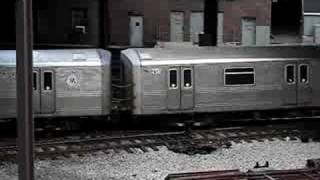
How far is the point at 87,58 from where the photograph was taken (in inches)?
711

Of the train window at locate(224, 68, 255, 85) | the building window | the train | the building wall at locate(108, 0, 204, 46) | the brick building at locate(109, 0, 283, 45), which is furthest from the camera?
the brick building at locate(109, 0, 283, 45)

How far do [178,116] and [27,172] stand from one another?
11075 mm

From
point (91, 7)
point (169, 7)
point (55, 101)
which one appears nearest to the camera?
point (55, 101)

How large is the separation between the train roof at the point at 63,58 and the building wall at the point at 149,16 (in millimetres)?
20235

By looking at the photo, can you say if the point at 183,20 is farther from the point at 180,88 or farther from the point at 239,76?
the point at 180,88

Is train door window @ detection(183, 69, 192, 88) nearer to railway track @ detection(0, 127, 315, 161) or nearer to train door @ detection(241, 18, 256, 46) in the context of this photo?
railway track @ detection(0, 127, 315, 161)

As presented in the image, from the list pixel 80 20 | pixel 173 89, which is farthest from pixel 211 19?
pixel 80 20

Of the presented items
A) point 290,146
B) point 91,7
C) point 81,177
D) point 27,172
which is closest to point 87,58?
point 81,177

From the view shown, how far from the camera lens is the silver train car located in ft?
57.5

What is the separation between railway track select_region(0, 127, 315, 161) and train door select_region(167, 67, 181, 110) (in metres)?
0.91

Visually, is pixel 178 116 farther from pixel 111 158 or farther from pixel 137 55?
pixel 111 158

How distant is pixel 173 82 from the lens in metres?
18.5

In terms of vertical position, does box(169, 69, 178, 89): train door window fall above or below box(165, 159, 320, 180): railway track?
above

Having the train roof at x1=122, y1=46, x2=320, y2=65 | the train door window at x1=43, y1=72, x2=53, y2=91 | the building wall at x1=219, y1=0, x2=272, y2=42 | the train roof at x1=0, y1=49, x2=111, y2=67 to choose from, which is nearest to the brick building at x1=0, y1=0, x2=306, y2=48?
the building wall at x1=219, y1=0, x2=272, y2=42
